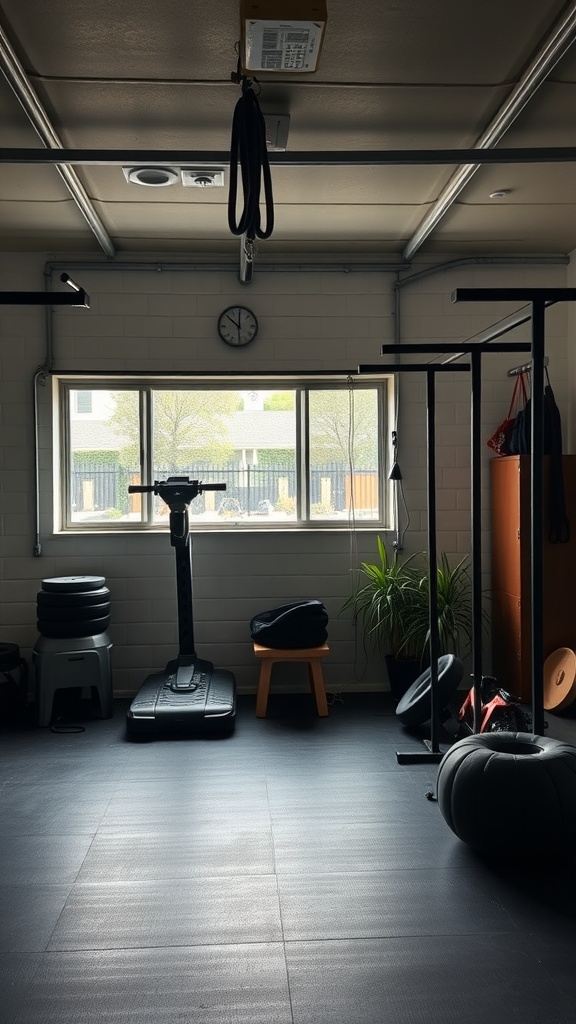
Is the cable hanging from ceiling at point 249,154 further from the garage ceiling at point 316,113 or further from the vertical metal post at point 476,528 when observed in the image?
the vertical metal post at point 476,528

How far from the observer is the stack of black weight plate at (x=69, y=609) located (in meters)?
5.21

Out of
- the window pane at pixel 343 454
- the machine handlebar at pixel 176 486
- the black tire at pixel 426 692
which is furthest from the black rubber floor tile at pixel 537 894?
the window pane at pixel 343 454

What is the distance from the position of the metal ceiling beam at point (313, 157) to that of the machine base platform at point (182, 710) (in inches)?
121

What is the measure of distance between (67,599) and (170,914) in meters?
2.76

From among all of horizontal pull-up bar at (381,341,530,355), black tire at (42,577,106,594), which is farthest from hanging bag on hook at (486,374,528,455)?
black tire at (42,577,106,594)

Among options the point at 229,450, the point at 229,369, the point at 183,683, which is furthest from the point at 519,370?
the point at 183,683

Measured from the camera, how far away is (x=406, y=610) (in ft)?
18.2

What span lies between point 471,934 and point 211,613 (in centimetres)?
350

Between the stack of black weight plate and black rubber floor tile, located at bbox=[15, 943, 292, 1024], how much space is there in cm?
281

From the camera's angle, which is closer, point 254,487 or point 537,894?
point 537,894

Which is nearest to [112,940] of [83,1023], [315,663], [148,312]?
[83,1023]

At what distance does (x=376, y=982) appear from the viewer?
94.6 inches

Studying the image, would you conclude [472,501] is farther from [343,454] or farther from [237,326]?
[237,326]

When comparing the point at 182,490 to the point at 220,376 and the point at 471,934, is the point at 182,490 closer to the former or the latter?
the point at 220,376
